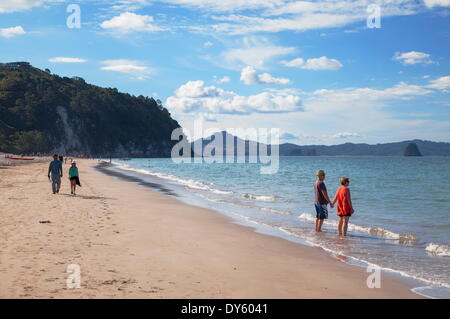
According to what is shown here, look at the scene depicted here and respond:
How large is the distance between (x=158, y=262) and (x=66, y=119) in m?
150

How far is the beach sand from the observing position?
6.06 metres

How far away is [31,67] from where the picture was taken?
646ft

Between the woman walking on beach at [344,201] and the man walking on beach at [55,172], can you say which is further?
the man walking on beach at [55,172]

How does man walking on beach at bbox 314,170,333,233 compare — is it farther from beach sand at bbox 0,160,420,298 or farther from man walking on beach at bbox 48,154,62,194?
man walking on beach at bbox 48,154,62,194

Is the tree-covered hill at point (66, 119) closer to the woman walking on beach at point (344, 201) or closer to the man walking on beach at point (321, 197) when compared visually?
the man walking on beach at point (321, 197)

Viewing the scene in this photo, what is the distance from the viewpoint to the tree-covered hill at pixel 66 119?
120 m

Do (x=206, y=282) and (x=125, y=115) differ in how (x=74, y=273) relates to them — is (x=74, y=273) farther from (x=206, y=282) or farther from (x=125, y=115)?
(x=125, y=115)

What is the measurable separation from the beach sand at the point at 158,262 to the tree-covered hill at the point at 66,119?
102918 mm

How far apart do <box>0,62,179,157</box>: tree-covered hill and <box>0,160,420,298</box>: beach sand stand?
102918mm

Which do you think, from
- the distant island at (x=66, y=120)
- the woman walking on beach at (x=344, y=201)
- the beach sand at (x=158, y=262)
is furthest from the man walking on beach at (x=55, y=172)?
the distant island at (x=66, y=120)

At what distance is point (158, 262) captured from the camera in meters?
7.71

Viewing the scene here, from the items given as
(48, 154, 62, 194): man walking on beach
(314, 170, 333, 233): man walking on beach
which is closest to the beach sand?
(314, 170, 333, 233): man walking on beach
